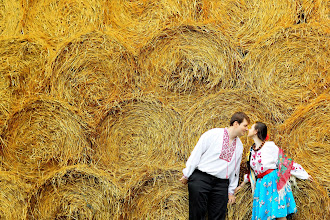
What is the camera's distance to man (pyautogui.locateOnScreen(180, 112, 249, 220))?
4.10 meters

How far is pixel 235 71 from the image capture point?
4512 millimetres

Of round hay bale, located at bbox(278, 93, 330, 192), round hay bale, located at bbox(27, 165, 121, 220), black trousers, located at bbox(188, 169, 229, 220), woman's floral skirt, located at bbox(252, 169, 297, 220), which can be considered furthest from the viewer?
round hay bale, located at bbox(27, 165, 121, 220)

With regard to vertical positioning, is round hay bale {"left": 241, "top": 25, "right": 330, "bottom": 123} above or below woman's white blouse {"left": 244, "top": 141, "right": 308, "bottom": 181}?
above

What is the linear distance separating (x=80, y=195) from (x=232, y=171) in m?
1.46

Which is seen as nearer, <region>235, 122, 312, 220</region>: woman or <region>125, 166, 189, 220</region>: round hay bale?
<region>235, 122, 312, 220</region>: woman

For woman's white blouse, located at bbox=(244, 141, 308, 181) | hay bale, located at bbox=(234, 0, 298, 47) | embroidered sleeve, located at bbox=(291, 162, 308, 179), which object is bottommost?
embroidered sleeve, located at bbox=(291, 162, 308, 179)

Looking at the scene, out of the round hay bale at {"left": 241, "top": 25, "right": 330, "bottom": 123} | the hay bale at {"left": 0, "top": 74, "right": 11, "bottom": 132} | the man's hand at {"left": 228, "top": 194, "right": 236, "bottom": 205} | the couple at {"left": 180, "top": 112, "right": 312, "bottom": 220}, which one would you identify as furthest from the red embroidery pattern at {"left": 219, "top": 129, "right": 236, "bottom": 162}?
the hay bale at {"left": 0, "top": 74, "right": 11, "bottom": 132}

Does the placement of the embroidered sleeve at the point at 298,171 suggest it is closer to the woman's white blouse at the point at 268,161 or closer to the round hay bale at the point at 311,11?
the woman's white blouse at the point at 268,161

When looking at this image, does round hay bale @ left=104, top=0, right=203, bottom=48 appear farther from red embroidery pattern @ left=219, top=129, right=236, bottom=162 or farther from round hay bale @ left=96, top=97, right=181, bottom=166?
red embroidery pattern @ left=219, top=129, right=236, bottom=162

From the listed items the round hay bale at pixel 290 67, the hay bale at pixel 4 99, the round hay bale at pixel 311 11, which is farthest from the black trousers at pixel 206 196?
the hay bale at pixel 4 99

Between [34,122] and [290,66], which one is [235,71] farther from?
[34,122]

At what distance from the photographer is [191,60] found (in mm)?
4441

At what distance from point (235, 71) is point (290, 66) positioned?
53cm

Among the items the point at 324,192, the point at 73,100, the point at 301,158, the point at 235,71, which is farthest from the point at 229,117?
the point at 73,100
